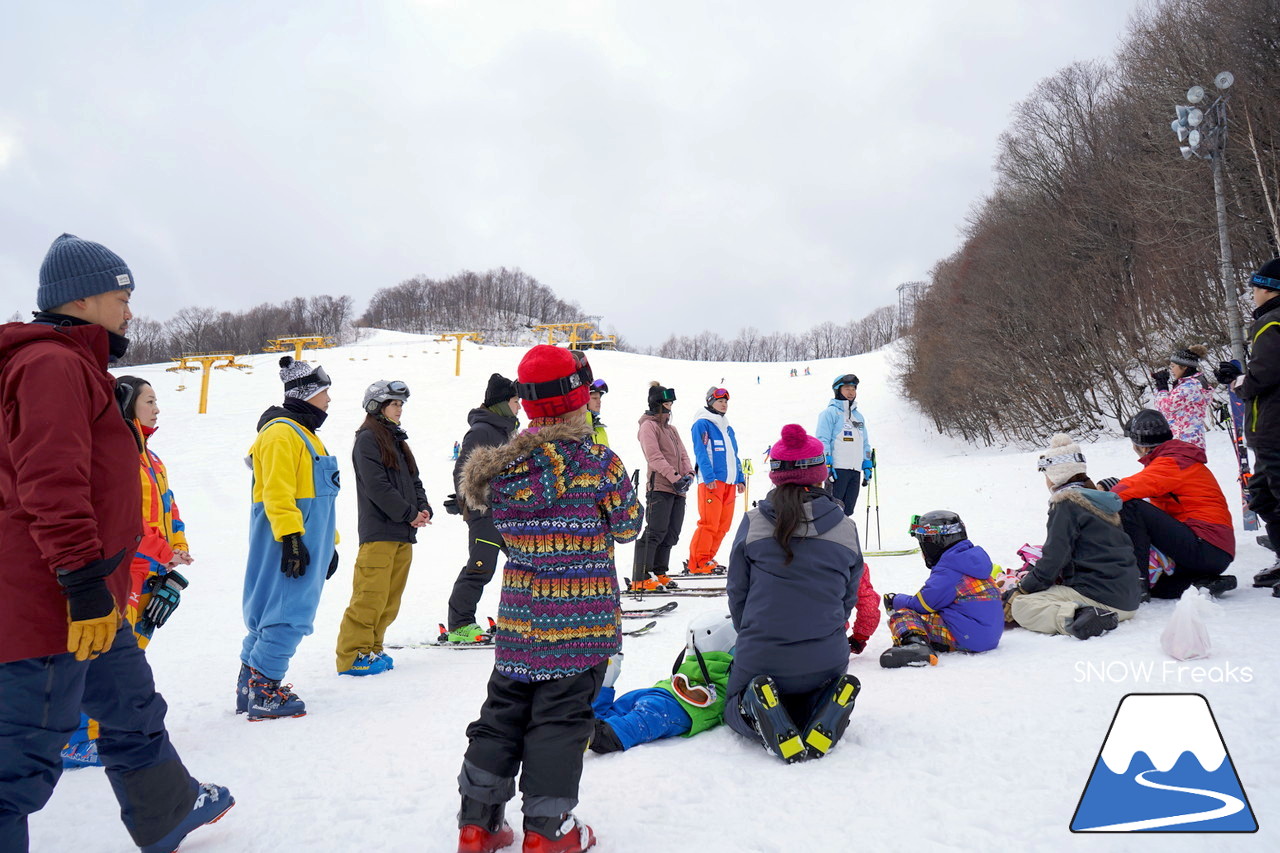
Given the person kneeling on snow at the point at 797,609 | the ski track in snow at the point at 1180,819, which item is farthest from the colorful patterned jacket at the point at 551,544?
the ski track in snow at the point at 1180,819

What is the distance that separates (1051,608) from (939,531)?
3.32 ft

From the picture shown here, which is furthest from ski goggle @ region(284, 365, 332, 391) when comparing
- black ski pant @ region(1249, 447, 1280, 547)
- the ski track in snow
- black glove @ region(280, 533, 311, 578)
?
black ski pant @ region(1249, 447, 1280, 547)

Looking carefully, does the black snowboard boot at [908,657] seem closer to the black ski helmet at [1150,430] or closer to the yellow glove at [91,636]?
the black ski helmet at [1150,430]

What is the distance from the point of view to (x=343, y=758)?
3139 millimetres

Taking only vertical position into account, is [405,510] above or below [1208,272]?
below

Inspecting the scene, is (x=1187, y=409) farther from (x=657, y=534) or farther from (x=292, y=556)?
(x=292, y=556)

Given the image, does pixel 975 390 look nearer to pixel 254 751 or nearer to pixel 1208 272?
pixel 1208 272

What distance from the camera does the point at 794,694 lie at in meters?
3.13

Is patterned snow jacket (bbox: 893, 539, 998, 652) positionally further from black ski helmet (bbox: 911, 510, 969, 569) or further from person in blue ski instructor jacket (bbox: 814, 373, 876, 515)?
person in blue ski instructor jacket (bbox: 814, 373, 876, 515)

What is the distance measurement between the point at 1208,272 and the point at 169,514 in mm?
20749

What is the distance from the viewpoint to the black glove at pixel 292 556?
12.7 ft

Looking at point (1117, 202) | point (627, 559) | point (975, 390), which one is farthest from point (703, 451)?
point (975, 390)

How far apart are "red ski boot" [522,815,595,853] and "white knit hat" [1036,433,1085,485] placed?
3.86 meters

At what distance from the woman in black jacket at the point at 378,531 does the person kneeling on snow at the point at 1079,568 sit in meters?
4.15
